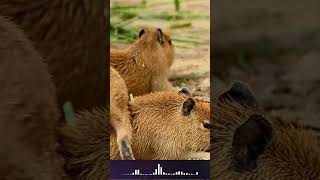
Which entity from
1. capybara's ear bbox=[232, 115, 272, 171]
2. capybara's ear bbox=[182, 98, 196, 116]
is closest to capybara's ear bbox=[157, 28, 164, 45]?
capybara's ear bbox=[182, 98, 196, 116]

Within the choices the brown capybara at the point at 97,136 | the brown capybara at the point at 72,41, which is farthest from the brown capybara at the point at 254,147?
the brown capybara at the point at 72,41

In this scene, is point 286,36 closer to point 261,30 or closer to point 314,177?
point 261,30

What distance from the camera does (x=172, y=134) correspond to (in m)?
4.38

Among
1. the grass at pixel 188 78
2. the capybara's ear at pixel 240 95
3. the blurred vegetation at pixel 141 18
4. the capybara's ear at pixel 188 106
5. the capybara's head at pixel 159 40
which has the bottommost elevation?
the capybara's ear at pixel 188 106

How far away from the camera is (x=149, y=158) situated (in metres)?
4.38

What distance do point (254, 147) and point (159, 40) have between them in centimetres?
61

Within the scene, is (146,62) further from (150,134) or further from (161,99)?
(150,134)

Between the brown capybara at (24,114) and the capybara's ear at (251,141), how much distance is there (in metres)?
0.75

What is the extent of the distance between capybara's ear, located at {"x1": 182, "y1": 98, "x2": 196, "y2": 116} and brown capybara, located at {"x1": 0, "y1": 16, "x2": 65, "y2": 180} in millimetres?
543

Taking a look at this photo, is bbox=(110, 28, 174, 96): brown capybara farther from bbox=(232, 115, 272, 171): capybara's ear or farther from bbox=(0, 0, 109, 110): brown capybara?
bbox=(232, 115, 272, 171): capybara's ear

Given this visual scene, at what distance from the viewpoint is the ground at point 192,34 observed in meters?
4.37

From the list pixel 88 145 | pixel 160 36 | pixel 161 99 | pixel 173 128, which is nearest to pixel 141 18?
pixel 160 36

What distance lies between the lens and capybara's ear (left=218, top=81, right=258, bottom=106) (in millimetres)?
4410

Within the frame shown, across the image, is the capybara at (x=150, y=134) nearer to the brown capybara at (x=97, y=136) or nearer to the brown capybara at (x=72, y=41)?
the brown capybara at (x=97, y=136)
